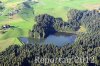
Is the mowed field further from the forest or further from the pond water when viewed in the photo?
the pond water

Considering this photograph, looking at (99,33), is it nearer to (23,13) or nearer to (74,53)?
(74,53)

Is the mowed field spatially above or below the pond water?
above

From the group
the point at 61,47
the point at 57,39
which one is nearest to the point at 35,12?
the point at 57,39

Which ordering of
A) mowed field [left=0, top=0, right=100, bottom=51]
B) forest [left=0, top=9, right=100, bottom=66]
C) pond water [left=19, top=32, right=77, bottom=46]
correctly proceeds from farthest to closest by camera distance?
mowed field [left=0, top=0, right=100, bottom=51] → pond water [left=19, top=32, right=77, bottom=46] → forest [left=0, top=9, right=100, bottom=66]

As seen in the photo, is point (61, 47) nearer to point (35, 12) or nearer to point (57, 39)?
point (57, 39)

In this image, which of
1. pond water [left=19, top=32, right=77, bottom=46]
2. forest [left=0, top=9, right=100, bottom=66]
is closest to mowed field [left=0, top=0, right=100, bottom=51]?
forest [left=0, top=9, right=100, bottom=66]

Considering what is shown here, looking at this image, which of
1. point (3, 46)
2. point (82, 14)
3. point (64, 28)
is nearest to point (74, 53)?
point (3, 46)
